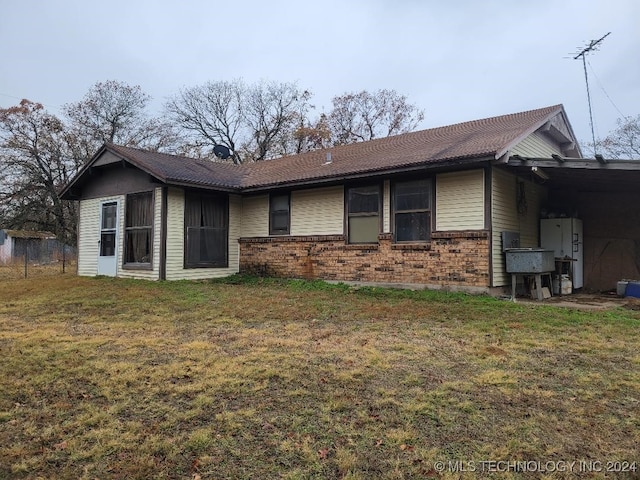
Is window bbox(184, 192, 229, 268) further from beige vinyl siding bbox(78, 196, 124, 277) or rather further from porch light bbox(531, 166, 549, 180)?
porch light bbox(531, 166, 549, 180)

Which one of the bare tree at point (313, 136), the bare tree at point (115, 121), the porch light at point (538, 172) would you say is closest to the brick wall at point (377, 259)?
the porch light at point (538, 172)

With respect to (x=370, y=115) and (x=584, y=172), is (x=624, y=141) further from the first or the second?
(x=584, y=172)

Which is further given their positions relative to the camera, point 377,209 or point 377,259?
point 377,209

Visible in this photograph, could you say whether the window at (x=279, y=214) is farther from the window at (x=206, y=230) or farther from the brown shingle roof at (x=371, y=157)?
the window at (x=206, y=230)

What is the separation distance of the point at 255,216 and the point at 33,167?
19672mm

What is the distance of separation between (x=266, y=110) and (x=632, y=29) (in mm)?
23029

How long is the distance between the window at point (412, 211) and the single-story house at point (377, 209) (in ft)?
0.08

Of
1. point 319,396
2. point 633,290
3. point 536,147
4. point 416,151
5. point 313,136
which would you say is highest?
point 313,136

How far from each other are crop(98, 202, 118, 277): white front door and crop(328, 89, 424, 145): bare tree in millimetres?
20363

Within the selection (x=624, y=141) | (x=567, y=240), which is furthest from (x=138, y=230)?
(x=624, y=141)

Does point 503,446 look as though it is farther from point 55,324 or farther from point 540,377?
point 55,324

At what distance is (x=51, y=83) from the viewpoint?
2773 centimetres

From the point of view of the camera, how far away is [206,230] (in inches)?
476

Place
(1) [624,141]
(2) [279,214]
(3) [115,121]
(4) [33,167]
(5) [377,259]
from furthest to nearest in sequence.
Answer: (3) [115,121] → (1) [624,141] → (4) [33,167] → (2) [279,214] → (5) [377,259]
